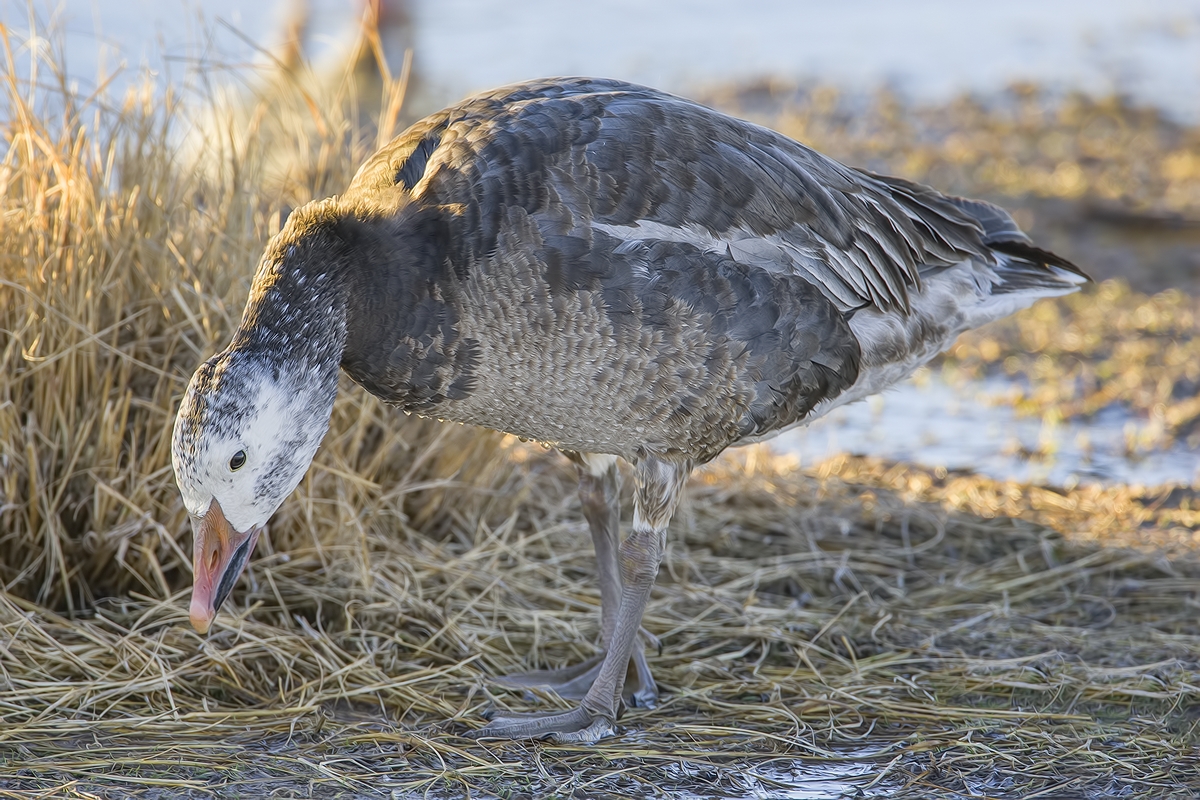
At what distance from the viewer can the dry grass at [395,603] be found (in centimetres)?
380

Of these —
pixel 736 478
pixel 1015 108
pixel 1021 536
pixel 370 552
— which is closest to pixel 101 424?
pixel 370 552

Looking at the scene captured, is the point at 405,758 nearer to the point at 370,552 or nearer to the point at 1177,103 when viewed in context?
the point at 370,552

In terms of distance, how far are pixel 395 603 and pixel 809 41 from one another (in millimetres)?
9700

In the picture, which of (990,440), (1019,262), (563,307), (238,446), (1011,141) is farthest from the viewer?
(1011,141)

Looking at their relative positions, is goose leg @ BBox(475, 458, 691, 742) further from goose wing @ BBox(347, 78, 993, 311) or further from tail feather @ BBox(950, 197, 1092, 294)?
tail feather @ BBox(950, 197, 1092, 294)

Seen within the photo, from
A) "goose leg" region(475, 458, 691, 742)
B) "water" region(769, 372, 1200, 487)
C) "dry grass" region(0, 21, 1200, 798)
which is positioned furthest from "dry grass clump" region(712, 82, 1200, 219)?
"goose leg" region(475, 458, 691, 742)

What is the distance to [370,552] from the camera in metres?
4.64

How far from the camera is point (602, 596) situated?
→ 4.46m

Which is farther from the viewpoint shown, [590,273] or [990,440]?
[990,440]

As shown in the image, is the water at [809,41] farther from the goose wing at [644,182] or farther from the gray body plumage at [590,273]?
the gray body plumage at [590,273]

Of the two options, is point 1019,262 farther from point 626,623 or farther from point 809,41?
point 809,41

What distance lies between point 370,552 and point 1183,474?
12.0ft

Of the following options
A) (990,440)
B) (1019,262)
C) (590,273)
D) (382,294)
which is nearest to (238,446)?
(382,294)

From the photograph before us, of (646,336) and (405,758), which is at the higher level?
(646,336)
